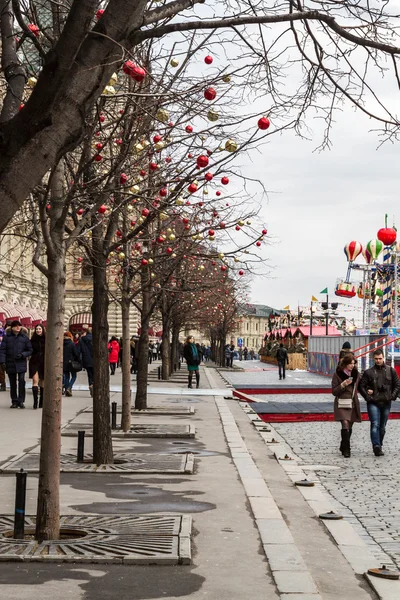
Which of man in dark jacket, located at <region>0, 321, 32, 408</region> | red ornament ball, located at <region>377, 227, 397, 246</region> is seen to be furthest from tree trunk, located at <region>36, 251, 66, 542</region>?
red ornament ball, located at <region>377, 227, 397, 246</region>

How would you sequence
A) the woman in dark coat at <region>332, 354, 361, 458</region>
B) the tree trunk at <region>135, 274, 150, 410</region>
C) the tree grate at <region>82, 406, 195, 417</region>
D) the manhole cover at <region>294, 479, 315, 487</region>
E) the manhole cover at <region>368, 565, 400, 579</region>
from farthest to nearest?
the tree grate at <region>82, 406, 195, 417</region> < the tree trunk at <region>135, 274, 150, 410</region> < the woman in dark coat at <region>332, 354, 361, 458</region> < the manhole cover at <region>294, 479, 315, 487</region> < the manhole cover at <region>368, 565, 400, 579</region>

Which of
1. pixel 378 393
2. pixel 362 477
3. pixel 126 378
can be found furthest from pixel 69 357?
pixel 362 477

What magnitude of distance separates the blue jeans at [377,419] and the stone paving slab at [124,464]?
3402 mm

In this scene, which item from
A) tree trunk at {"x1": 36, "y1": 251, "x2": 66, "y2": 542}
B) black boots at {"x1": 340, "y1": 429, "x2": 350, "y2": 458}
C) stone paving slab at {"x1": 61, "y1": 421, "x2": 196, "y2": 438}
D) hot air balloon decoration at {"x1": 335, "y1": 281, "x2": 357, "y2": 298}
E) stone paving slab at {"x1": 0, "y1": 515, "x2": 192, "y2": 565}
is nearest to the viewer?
stone paving slab at {"x1": 0, "y1": 515, "x2": 192, "y2": 565}

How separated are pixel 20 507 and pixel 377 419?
30.1 feet

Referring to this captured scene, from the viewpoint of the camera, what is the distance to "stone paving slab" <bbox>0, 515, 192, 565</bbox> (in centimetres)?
731

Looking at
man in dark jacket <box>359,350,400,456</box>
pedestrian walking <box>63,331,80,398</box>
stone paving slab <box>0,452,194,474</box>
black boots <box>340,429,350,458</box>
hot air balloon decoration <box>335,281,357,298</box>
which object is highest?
hot air balloon decoration <box>335,281,357,298</box>

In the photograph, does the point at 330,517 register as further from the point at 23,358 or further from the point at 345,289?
the point at 345,289

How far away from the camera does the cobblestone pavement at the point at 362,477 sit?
31.1ft

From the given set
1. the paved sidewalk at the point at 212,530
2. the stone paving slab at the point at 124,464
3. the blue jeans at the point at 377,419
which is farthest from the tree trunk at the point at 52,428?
the blue jeans at the point at 377,419

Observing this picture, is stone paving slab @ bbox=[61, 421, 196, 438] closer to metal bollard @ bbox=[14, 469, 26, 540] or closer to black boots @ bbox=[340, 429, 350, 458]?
black boots @ bbox=[340, 429, 350, 458]

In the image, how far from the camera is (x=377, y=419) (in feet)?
53.2

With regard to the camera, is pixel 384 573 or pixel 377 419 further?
pixel 377 419

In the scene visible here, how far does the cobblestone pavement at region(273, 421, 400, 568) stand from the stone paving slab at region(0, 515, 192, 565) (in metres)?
1.66
